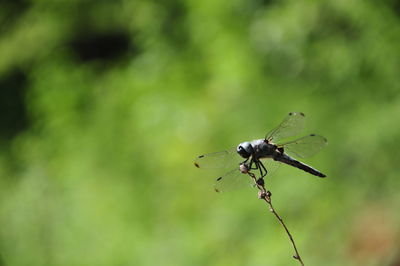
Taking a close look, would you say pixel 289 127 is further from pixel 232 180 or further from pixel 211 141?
pixel 211 141

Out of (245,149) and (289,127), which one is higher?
(289,127)

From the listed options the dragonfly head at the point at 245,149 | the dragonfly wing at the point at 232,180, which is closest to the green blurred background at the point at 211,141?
the dragonfly wing at the point at 232,180

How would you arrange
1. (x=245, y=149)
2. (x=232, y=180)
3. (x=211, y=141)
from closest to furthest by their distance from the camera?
(x=245, y=149)
(x=232, y=180)
(x=211, y=141)

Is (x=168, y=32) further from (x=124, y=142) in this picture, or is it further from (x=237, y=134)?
(x=237, y=134)

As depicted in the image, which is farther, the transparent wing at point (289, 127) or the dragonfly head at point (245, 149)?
the transparent wing at point (289, 127)

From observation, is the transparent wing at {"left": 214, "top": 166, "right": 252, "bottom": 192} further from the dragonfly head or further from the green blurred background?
the green blurred background

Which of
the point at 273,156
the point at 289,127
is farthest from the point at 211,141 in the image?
the point at 273,156

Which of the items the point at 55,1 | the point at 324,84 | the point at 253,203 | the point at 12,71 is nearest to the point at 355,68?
the point at 324,84

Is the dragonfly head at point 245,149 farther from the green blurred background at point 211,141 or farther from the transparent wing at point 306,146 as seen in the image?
the green blurred background at point 211,141
